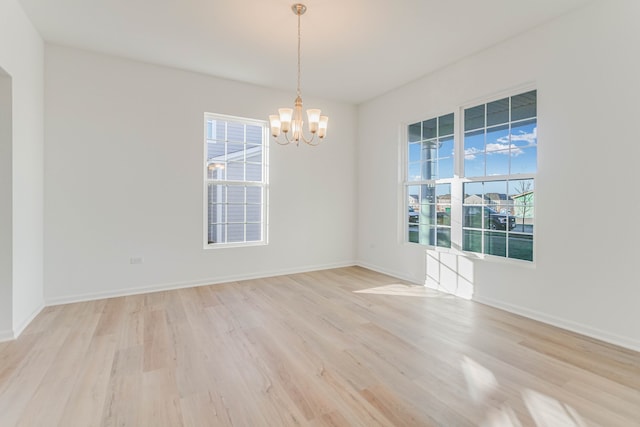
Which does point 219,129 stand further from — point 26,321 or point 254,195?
point 26,321

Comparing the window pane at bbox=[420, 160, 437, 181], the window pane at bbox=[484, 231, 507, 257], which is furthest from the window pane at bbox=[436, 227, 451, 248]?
the window pane at bbox=[420, 160, 437, 181]

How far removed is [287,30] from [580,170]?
324 centimetres

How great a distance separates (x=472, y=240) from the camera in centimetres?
402

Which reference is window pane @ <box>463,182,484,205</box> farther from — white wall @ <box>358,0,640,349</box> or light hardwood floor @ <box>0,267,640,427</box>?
light hardwood floor @ <box>0,267,640,427</box>

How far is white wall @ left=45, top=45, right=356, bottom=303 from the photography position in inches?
147

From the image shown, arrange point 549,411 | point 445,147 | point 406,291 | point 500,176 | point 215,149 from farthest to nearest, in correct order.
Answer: point 215,149
point 445,147
point 406,291
point 500,176
point 549,411

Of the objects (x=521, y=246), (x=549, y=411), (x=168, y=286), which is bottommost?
(x=549, y=411)

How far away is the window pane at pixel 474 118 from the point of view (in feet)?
12.9

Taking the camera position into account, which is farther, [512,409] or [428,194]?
[428,194]

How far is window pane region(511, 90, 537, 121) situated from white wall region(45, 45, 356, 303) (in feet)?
10.4

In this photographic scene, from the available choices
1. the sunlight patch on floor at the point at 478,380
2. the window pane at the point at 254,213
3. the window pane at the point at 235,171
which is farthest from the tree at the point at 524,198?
Result: the window pane at the point at 235,171

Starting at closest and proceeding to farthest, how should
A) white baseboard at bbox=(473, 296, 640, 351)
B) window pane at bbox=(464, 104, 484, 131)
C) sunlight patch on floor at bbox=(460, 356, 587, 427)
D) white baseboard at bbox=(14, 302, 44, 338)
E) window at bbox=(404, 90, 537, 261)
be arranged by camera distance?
1. sunlight patch on floor at bbox=(460, 356, 587, 427)
2. white baseboard at bbox=(473, 296, 640, 351)
3. white baseboard at bbox=(14, 302, 44, 338)
4. window at bbox=(404, 90, 537, 261)
5. window pane at bbox=(464, 104, 484, 131)

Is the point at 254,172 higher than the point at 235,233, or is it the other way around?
the point at 254,172

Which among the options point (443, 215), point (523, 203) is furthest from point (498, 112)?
point (443, 215)
